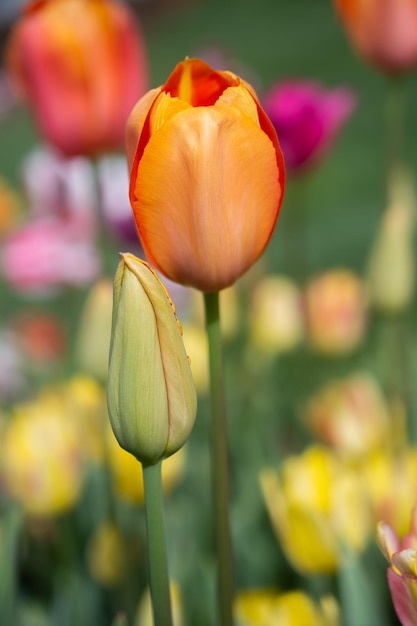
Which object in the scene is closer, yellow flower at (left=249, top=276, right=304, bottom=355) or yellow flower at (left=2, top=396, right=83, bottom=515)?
yellow flower at (left=2, top=396, right=83, bottom=515)

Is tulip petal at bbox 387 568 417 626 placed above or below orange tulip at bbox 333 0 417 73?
below

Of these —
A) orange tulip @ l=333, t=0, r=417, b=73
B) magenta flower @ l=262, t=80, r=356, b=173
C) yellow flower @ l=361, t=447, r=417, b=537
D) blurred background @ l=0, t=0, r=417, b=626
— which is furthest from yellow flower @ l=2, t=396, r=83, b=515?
orange tulip @ l=333, t=0, r=417, b=73

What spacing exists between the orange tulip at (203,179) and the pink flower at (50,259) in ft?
2.59

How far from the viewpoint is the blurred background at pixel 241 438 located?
72cm

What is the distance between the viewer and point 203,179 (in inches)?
18.1

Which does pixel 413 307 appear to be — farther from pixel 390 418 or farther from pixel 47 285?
pixel 390 418

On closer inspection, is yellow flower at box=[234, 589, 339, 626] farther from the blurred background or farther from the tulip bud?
the tulip bud

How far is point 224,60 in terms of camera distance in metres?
1.38

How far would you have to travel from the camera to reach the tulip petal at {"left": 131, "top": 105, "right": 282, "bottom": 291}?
449 millimetres

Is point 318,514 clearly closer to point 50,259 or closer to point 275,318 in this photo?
point 275,318

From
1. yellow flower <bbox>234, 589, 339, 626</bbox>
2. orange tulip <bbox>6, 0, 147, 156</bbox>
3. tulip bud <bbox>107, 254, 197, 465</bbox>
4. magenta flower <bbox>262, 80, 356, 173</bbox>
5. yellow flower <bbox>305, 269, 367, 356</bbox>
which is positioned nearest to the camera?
tulip bud <bbox>107, 254, 197, 465</bbox>

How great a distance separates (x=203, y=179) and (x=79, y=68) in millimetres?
392

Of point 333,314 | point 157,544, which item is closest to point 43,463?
point 157,544

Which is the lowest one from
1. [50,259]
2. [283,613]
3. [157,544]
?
[283,613]
